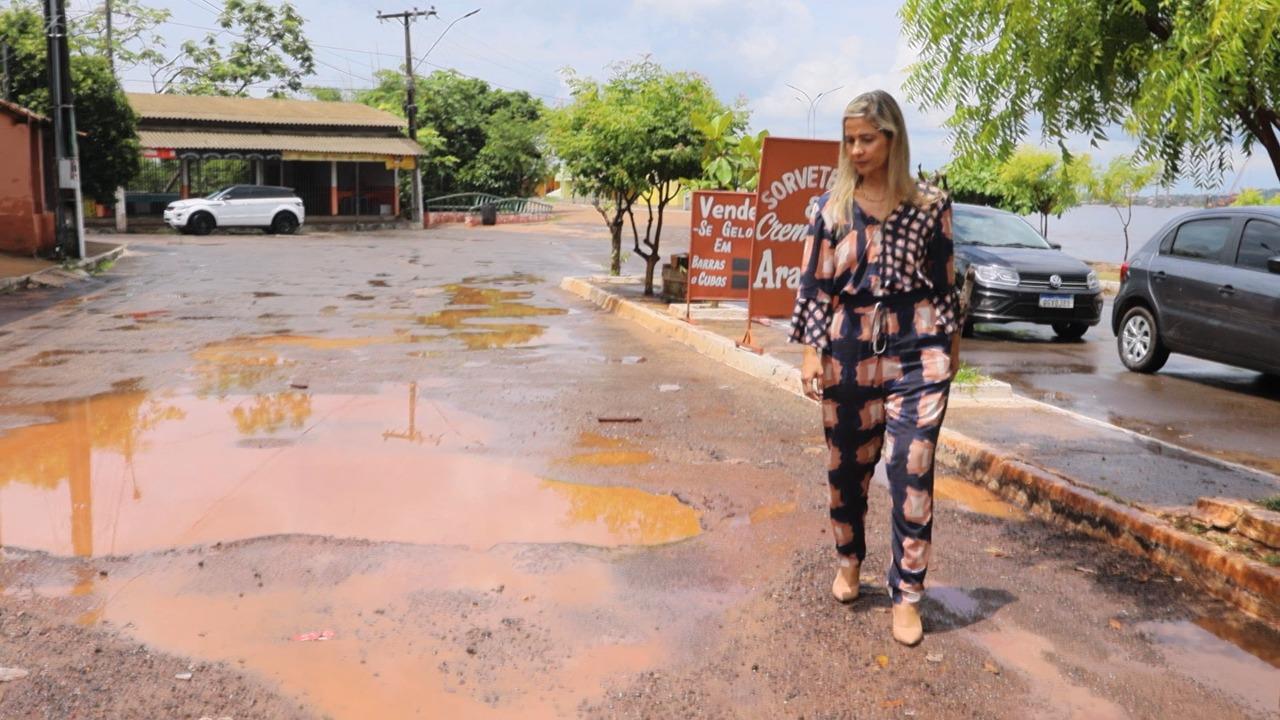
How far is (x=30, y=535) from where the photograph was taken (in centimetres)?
546

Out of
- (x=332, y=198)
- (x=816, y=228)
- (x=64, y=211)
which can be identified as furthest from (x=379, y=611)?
(x=332, y=198)

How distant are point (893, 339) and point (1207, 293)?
7.67 meters

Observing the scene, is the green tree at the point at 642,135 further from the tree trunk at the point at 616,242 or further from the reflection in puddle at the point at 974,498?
the reflection in puddle at the point at 974,498

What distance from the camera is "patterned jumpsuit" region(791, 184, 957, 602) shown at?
4.18 metres

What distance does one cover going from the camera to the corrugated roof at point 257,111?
137 feet

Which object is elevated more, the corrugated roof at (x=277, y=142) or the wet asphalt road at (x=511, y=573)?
the corrugated roof at (x=277, y=142)

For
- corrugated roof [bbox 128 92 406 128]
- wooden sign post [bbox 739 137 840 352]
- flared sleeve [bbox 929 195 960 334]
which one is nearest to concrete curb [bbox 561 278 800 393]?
wooden sign post [bbox 739 137 840 352]

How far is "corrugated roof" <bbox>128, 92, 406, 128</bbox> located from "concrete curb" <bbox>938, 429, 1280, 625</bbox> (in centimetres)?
3976

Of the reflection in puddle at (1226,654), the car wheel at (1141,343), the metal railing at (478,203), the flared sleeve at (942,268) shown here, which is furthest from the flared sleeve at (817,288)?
the metal railing at (478,203)

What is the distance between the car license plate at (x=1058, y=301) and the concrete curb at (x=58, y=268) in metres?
14.8

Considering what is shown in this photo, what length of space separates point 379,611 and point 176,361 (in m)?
7.20

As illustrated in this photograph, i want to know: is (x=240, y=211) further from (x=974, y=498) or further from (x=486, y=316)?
(x=974, y=498)

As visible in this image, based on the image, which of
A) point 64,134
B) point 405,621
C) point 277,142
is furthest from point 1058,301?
point 277,142

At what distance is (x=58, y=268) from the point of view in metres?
20.6
